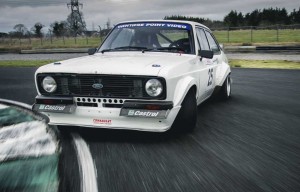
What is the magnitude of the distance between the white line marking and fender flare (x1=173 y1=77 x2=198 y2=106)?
1144mm

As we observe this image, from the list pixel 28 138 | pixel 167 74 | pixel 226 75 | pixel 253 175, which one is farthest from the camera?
pixel 226 75

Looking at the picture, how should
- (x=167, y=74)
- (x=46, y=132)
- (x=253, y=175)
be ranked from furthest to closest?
(x=46, y=132) < (x=167, y=74) < (x=253, y=175)

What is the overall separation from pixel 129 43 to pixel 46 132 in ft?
6.10

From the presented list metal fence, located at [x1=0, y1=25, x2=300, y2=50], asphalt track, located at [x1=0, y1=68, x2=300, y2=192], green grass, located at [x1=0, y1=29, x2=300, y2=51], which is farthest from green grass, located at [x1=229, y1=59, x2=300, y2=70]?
metal fence, located at [x1=0, y1=25, x2=300, y2=50]

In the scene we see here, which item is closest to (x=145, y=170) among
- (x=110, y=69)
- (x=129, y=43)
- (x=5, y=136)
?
(x=110, y=69)

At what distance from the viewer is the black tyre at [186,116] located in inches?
174

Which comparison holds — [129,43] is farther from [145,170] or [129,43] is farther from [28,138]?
[145,170]

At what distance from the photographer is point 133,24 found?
5.88 meters

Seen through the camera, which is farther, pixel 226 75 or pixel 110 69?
pixel 226 75

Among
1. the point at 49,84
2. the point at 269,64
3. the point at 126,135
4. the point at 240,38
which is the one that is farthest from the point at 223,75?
the point at 240,38

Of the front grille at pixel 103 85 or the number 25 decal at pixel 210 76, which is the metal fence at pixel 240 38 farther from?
the front grille at pixel 103 85

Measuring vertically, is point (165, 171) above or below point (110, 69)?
below

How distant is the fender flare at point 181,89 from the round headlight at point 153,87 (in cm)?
22

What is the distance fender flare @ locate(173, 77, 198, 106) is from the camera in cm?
421
